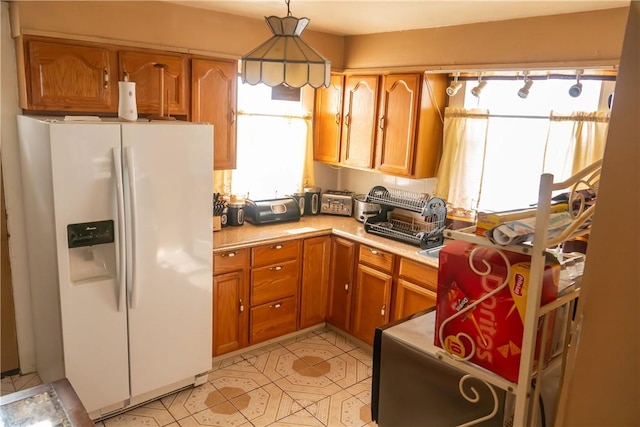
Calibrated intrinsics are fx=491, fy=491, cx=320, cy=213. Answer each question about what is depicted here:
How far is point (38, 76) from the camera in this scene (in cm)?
264

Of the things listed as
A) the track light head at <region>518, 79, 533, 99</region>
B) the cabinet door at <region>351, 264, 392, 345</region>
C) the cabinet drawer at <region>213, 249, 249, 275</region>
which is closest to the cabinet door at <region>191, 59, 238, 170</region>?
the cabinet drawer at <region>213, 249, 249, 275</region>

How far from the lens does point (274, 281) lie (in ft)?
11.6

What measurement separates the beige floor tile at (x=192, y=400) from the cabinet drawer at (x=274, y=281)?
2.14ft

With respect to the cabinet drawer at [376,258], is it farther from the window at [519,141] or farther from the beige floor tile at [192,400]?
the beige floor tile at [192,400]

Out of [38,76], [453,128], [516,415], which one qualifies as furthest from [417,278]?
[38,76]

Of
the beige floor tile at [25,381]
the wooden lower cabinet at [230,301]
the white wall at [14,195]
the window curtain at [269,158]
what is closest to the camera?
the white wall at [14,195]

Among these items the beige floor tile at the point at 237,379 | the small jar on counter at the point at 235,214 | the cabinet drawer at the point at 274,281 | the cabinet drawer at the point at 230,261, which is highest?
the small jar on counter at the point at 235,214

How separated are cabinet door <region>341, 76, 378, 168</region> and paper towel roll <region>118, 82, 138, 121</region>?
1718 mm

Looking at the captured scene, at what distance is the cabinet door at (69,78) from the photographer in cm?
264

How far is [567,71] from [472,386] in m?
2.20

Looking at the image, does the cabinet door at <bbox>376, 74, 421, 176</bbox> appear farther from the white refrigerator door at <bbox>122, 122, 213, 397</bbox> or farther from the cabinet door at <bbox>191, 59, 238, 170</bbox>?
the white refrigerator door at <bbox>122, 122, 213, 397</bbox>

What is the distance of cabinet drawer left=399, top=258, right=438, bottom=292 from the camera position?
10.1 feet

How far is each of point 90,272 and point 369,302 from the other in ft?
6.21

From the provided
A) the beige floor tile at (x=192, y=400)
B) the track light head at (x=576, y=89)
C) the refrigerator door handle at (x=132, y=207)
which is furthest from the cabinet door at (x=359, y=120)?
the beige floor tile at (x=192, y=400)
